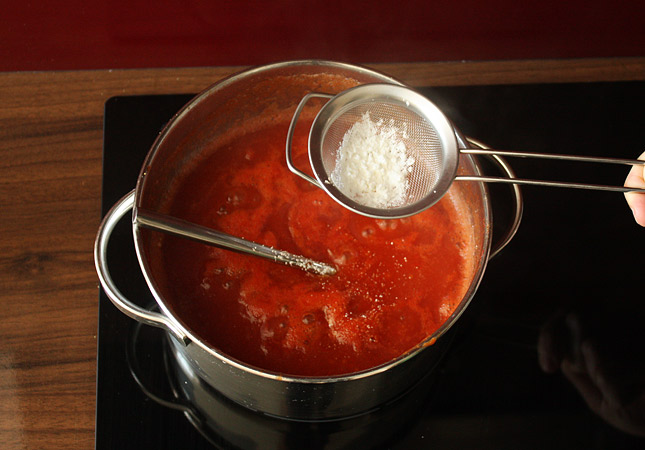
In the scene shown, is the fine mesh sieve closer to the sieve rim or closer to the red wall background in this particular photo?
the sieve rim

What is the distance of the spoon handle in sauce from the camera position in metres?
0.88

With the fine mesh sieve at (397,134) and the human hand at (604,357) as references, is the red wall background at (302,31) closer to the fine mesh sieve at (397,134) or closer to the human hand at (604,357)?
the fine mesh sieve at (397,134)

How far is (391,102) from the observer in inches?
40.0

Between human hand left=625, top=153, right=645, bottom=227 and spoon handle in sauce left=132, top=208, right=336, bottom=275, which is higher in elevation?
human hand left=625, top=153, right=645, bottom=227

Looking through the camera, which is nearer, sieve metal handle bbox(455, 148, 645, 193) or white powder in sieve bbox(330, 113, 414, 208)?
sieve metal handle bbox(455, 148, 645, 193)

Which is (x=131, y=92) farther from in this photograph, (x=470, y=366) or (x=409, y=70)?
(x=470, y=366)

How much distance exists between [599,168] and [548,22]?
33cm

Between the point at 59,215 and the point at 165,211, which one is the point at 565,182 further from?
the point at 59,215

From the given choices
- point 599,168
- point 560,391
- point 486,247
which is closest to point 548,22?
point 599,168

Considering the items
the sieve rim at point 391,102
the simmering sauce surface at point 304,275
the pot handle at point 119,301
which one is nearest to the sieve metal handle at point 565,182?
the sieve rim at point 391,102

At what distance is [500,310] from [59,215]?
83 cm

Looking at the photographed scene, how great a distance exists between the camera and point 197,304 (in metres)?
1.03

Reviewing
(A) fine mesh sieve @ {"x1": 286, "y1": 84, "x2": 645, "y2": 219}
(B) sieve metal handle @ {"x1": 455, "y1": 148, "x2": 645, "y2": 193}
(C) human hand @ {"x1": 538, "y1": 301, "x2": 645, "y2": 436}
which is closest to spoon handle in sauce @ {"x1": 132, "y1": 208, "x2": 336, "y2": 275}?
(A) fine mesh sieve @ {"x1": 286, "y1": 84, "x2": 645, "y2": 219}

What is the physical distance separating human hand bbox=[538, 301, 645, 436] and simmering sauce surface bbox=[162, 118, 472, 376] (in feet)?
0.61
